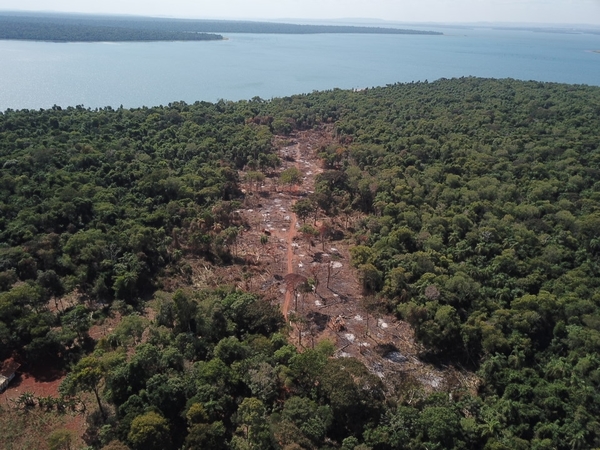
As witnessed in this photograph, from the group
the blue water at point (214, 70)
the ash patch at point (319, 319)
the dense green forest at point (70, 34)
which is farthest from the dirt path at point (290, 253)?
the dense green forest at point (70, 34)

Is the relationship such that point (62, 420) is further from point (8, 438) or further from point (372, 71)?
point (372, 71)

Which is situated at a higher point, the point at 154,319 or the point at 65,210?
the point at 65,210

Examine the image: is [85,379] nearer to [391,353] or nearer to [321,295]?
[321,295]

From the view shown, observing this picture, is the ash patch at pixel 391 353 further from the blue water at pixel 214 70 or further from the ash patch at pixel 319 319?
the blue water at pixel 214 70

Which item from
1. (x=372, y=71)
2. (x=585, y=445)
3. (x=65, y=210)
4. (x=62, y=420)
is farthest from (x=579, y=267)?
(x=372, y=71)

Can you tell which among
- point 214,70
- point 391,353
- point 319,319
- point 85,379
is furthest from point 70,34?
point 391,353

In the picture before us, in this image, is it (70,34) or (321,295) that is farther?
(70,34)
